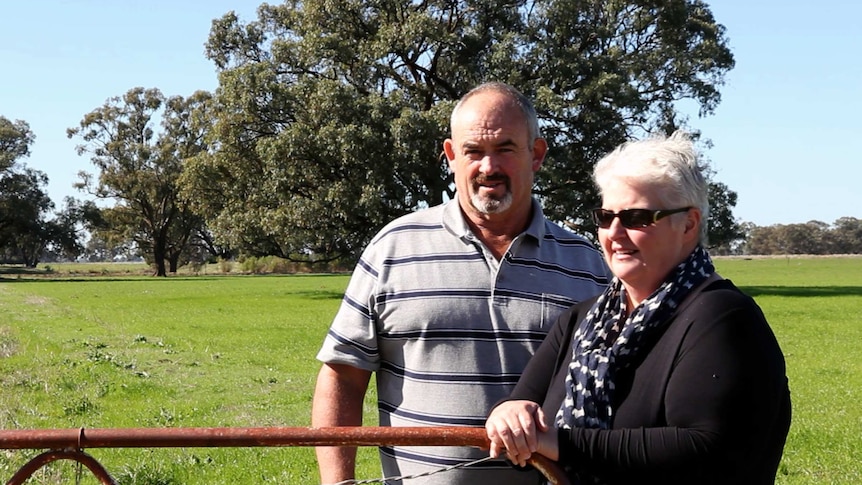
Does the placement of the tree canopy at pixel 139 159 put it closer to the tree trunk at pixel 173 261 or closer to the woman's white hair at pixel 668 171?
the tree trunk at pixel 173 261

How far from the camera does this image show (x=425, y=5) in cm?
3497

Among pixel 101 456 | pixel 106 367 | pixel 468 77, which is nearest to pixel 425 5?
pixel 468 77

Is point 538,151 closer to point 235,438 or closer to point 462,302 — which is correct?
point 462,302

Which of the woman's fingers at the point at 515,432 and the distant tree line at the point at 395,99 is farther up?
the distant tree line at the point at 395,99

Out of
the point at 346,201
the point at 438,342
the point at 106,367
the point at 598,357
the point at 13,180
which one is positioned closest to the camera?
the point at 598,357

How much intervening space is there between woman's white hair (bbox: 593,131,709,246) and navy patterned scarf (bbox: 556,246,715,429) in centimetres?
15

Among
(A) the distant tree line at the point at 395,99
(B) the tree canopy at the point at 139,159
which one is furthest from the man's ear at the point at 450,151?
(B) the tree canopy at the point at 139,159

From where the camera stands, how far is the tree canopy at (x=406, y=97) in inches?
1282

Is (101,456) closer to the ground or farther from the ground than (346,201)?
closer to the ground

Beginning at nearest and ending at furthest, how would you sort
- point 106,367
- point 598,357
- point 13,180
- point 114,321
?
point 598,357, point 106,367, point 114,321, point 13,180

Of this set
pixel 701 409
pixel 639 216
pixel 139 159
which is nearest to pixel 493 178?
pixel 639 216

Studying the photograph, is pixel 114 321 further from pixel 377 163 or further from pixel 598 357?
pixel 598 357

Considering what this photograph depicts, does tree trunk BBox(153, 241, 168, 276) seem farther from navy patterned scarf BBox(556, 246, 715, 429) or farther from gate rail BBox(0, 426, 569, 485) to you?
navy patterned scarf BBox(556, 246, 715, 429)

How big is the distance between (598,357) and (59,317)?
2766 cm
